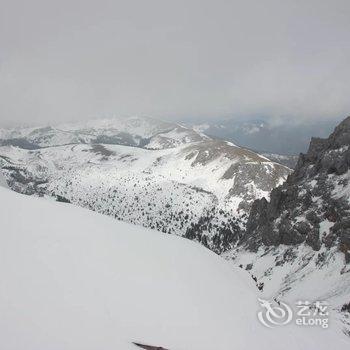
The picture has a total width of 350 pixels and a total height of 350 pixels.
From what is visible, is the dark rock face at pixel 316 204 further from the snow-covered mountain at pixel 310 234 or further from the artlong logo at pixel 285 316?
the artlong logo at pixel 285 316

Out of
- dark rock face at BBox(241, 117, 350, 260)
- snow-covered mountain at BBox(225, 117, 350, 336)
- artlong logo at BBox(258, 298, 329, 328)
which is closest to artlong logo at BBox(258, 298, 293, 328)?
artlong logo at BBox(258, 298, 329, 328)

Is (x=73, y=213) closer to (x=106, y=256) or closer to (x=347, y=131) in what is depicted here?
(x=106, y=256)

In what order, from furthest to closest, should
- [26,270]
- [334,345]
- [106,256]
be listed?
[334,345] < [106,256] < [26,270]

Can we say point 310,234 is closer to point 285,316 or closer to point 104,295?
point 285,316

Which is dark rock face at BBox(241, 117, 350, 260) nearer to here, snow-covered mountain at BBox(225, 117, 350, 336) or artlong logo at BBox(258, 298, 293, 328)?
snow-covered mountain at BBox(225, 117, 350, 336)

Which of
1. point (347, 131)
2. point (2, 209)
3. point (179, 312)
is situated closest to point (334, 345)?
point (179, 312)

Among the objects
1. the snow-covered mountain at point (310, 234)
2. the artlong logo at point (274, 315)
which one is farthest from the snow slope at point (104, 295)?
the snow-covered mountain at point (310, 234)
